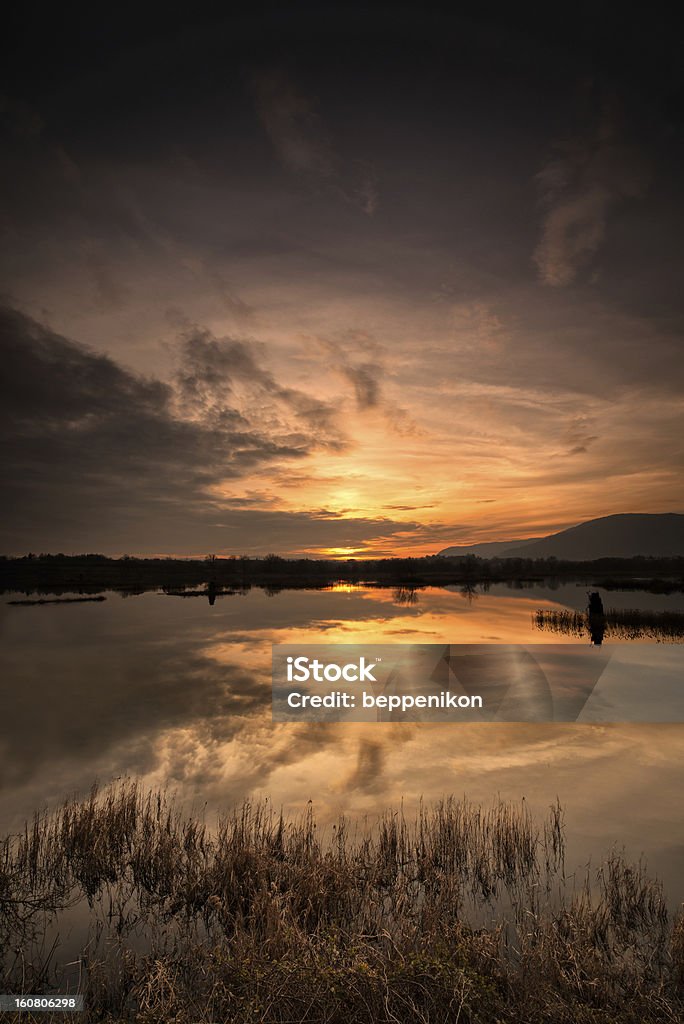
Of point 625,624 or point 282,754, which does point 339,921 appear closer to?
point 282,754

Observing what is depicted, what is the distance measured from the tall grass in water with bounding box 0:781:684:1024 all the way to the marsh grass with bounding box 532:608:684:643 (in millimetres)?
30105

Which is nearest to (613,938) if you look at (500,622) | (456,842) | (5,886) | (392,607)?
(456,842)

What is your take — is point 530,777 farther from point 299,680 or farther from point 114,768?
point 299,680

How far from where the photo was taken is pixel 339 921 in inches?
330

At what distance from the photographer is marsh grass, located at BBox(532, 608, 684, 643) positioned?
126 feet

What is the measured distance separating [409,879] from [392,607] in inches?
2249

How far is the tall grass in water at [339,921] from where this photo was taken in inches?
236

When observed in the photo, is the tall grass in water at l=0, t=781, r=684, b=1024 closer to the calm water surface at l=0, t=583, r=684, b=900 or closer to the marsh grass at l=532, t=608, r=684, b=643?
the calm water surface at l=0, t=583, r=684, b=900

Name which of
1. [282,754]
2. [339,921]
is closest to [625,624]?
[282,754]

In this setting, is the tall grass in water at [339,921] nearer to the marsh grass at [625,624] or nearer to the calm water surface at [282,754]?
the calm water surface at [282,754]

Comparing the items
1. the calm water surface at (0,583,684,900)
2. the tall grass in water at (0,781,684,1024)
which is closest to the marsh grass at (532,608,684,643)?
the calm water surface at (0,583,684,900)

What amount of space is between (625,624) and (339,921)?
4081 centimetres

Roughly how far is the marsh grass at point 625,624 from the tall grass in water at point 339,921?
30105mm

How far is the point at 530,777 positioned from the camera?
15.3m
